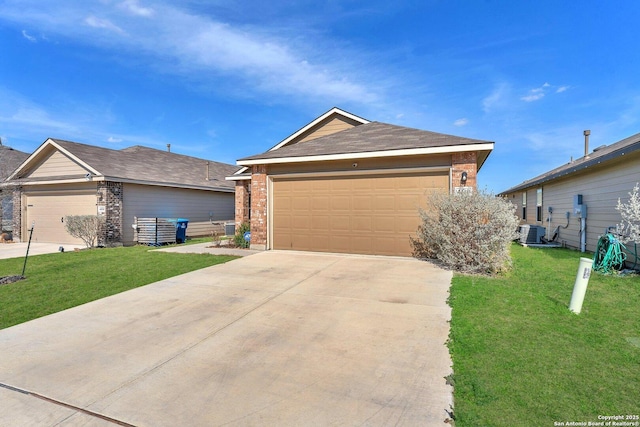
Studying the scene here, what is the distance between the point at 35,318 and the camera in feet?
14.7

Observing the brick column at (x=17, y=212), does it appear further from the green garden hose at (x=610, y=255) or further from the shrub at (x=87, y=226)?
the green garden hose at (x=610, y=255)

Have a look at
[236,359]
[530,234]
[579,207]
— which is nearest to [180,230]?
[236,359]

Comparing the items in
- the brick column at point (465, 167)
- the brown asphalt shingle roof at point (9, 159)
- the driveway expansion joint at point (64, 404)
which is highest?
the brown asphalt shingle roof at point (9, 159)

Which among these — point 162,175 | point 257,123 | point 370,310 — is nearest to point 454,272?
point 370,310

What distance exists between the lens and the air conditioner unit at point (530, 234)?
1285 centimetres

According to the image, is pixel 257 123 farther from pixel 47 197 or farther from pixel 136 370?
pixel 136 370

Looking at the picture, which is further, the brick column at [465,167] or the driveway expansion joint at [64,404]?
the brick column at [465,167]

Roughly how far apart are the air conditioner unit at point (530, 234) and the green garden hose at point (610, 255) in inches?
219

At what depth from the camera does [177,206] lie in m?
15.5

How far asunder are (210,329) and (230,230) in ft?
42.3

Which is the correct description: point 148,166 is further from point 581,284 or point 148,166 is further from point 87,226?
point 581,284

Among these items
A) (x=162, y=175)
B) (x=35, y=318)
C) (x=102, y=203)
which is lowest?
(x=35, y=318)

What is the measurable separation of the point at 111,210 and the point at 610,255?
53.5 feet

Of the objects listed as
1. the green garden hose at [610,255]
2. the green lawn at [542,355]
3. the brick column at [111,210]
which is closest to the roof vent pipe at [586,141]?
the green garden hose at [610,255]
